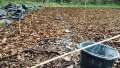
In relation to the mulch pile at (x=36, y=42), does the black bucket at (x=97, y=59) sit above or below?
above

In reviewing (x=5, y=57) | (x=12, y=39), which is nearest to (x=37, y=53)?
(x=5, y=57)

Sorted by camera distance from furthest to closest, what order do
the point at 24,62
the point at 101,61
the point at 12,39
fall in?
1. the point at 12,39
2. the point at 24,62
3. the point at 101,61

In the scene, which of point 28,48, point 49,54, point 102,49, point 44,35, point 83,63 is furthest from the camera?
point 44,35

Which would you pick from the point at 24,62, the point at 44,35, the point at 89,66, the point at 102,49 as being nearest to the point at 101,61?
the point at 89,66

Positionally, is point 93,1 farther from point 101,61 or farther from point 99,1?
point 101,61

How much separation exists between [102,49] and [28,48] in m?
1.87

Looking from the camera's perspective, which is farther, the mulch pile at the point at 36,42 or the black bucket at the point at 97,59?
the mulch pile at the point at 36,42

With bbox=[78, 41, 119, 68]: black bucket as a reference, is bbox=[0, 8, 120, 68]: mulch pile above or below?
below

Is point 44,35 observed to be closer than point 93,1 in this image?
Yes

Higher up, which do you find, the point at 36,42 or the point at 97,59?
the point at 97,59

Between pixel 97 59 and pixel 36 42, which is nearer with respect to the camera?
pixel 97 59

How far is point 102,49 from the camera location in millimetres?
4359

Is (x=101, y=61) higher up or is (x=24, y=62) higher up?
(x=101, y=61)

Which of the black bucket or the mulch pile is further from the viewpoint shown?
the mulch pile
